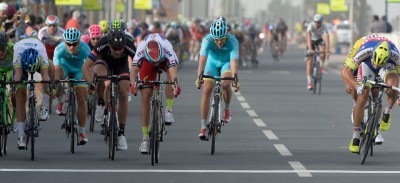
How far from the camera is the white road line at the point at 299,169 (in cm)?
1360

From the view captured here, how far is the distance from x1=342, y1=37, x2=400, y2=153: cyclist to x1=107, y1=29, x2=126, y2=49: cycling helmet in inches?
94.3

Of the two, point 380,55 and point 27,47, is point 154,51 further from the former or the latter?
point 380,55

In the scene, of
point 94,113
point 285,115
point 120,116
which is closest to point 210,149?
point 120,116

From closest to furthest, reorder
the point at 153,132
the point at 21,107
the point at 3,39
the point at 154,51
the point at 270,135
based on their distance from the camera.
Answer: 1. the point at 153,132
2. the point at 154,51
3. the point at 3,39
4. the point at 21,107
5. the point at 270,135

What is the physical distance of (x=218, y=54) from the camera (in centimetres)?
1736

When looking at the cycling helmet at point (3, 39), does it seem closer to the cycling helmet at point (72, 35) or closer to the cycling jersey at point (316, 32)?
the cycling helmet at point (72, 35)

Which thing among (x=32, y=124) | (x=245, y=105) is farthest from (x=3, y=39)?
(x=245, y=105)

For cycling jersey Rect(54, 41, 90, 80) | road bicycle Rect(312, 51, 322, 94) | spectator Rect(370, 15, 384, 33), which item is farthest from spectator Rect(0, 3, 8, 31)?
spectator Rect(370, 15, 384, 33)

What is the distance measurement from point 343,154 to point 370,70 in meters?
0.98

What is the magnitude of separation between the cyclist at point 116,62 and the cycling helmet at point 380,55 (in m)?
2.62

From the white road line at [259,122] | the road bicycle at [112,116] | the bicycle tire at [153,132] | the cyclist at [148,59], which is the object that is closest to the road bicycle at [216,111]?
the cyclist at [148,59]

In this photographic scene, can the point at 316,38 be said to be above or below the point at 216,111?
above

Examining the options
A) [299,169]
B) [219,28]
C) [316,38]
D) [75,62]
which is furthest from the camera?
[316,38]

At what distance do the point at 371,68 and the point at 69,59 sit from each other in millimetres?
4104
